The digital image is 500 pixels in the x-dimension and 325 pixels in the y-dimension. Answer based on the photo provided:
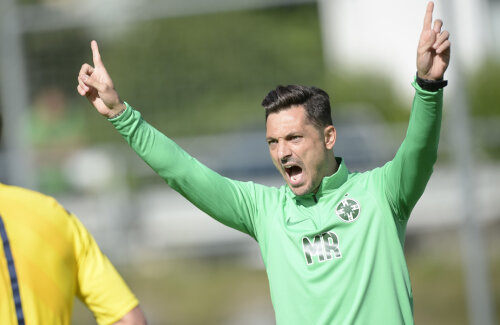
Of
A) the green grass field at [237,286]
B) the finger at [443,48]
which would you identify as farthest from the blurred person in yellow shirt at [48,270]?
the green grass field at [237,286]

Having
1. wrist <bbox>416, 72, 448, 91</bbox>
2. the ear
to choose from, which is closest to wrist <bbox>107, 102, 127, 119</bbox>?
the ear

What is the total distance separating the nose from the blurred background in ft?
16.7

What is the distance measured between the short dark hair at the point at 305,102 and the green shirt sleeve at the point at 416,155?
34 cm

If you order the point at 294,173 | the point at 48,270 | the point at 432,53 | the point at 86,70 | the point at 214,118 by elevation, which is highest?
the point at 214,118

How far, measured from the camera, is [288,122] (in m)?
3.31

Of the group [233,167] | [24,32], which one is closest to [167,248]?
[233,167]

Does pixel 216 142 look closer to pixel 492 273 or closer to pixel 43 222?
pixel 492 273

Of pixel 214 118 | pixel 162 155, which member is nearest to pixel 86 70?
pixel 162 155

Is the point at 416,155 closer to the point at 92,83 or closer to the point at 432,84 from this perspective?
the point at 432,84

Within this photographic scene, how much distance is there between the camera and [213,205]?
3355 millimetres

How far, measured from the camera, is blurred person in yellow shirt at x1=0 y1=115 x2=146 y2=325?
2824 millimetres

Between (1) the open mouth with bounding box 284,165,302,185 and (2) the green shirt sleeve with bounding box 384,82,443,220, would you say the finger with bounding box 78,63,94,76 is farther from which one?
(2) the green shirt sleeve with bounding box 384,82,443,220

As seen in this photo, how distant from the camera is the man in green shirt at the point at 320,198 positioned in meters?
3.05

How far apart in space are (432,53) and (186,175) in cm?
104
